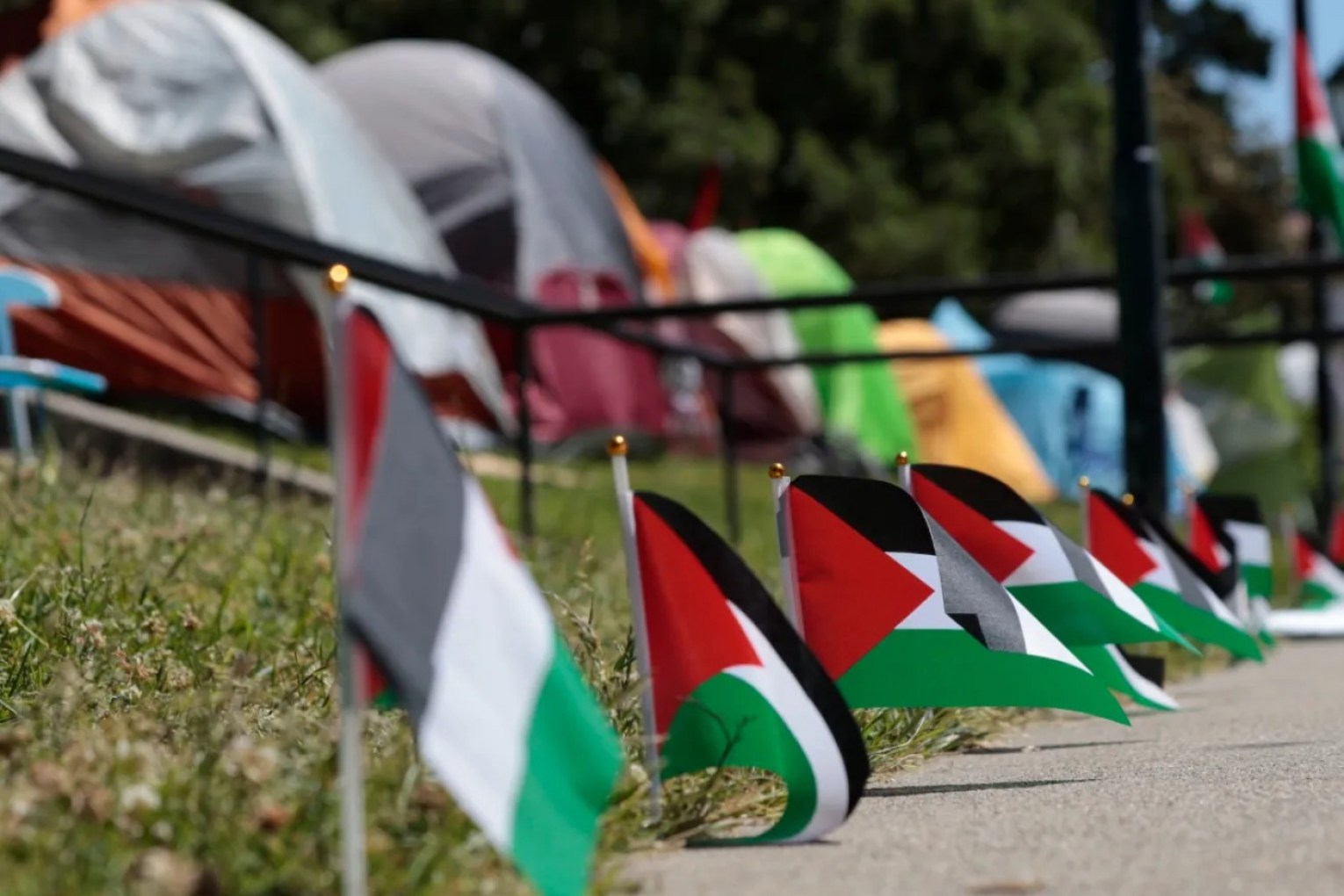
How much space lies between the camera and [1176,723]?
213 inches

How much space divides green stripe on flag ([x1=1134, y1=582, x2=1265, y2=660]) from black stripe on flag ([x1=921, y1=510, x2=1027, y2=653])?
64.9 inches

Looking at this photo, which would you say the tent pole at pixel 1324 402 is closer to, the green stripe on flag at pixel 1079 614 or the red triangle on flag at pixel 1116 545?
the red triangle on flag at pixel 1116 545

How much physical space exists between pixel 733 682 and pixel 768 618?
0.11 metres

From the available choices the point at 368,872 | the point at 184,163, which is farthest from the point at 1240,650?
the point at 184,163

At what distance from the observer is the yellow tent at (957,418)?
84.4 ft

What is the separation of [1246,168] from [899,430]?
2590cm

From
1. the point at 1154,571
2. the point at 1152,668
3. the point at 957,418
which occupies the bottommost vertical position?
the point at 957,418

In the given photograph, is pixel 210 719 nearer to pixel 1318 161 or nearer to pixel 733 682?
pixel 733 682

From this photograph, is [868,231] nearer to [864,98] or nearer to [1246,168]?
[864,98]

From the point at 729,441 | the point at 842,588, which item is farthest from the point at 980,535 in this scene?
the point at 729,441

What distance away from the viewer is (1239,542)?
25.6 ft

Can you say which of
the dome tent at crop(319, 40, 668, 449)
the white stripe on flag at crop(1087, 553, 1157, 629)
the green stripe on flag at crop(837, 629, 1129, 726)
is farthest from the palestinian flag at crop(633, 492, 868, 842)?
the dome tent at crop(319, 40, 668, 449)

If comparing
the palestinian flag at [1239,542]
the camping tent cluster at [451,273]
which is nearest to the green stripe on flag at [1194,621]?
the palestinian flag at [1239,542]

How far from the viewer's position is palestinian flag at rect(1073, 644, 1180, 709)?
5.11 meters
